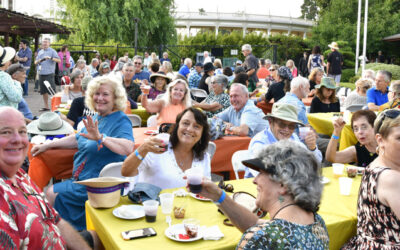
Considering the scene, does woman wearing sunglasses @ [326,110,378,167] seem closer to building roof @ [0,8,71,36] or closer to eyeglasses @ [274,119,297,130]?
eyeglasses @ [274,119,297,130]

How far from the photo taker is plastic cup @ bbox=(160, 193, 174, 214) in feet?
7.87

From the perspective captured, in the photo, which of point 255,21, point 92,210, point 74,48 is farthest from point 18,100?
point 255,21

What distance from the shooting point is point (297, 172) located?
1.73 metres

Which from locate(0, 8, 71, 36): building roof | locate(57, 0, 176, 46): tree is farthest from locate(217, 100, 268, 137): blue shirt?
locate(57, 0, 176, 46): tree

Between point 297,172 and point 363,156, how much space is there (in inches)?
96.6

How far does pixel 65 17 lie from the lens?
26734 millimetres

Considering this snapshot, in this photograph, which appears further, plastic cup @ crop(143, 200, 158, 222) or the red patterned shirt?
plastic cup @ crop(143, 200, 158, 222)

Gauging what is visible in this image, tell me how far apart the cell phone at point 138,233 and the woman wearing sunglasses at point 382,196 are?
126cm

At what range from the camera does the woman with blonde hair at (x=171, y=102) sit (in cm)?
547

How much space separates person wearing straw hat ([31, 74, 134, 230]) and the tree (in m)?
22.3

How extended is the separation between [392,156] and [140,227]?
1.58m

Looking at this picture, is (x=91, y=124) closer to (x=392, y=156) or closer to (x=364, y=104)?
(x=392, y=156)

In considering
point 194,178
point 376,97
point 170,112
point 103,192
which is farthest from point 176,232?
point 376,97

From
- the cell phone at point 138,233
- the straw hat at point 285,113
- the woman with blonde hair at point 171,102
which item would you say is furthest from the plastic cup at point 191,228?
the woman with blonde hair at point 171,102
